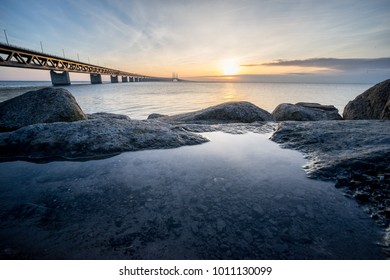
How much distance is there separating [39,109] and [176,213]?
20.5 ft

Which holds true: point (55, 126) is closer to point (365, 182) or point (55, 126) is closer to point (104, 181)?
point (104, 181)

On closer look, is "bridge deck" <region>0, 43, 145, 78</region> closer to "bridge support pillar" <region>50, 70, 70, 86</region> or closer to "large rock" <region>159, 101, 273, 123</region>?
"bridge support pillar" <region>50, 70, 70, 86</region>

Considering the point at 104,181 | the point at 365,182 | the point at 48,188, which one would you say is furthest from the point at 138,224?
the point at 365,182

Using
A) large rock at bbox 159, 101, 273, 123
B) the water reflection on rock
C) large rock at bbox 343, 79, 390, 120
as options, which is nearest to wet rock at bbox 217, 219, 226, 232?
the water reflection on rock

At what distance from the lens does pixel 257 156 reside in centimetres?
346

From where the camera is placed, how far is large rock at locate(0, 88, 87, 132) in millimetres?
5414

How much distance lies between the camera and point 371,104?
6793 millimetres

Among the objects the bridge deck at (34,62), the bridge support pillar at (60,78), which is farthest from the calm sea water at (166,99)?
the bridge support pillar at (60,78)

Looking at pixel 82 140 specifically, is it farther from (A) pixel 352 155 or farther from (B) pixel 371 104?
(B) pixel 371 104

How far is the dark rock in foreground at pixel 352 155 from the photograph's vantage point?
2188mm

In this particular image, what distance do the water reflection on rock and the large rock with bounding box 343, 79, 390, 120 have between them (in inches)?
237

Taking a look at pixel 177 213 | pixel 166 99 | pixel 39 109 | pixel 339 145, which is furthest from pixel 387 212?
pixel 166 99

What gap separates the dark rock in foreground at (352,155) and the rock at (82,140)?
2308 millimetres

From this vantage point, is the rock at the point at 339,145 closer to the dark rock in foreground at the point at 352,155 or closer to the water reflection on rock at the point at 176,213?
the dark rock in foreground at the point at 352,155
